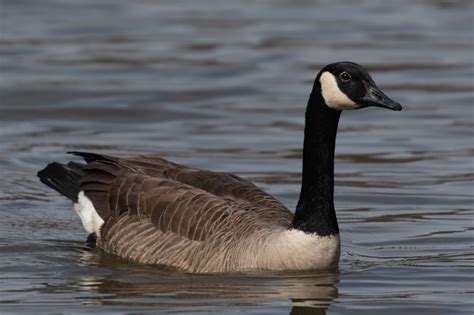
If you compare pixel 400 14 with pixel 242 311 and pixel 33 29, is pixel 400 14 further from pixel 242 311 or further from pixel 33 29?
pixel 242 311

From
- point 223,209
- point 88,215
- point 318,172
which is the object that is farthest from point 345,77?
point 88,215

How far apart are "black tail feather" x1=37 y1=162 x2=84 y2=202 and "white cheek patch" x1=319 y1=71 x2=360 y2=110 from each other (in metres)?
2.88

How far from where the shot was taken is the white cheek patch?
418 inches

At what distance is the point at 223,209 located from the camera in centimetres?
→ 1123

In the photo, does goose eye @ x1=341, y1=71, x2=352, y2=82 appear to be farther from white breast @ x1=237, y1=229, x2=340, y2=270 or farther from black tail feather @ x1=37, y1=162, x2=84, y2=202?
black tail feather @ x1=37, y1=162, x2=84, y2=202

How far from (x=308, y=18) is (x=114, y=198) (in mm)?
14612

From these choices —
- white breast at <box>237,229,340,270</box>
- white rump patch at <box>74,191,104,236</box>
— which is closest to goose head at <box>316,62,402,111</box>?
white breast at <box>237,229,340,270</box>

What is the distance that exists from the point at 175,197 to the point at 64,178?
1.67 meters

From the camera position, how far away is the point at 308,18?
26016mm

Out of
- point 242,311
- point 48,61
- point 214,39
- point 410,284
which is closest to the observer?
point 242,311

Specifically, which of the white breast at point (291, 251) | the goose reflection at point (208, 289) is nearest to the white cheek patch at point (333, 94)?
the white breast at point (291, 251)

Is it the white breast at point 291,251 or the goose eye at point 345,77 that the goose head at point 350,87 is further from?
the white breast at point 291,251

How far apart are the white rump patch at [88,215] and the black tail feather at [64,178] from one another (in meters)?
0.18

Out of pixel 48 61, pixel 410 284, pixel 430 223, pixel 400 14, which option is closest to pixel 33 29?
pixel 48 61
